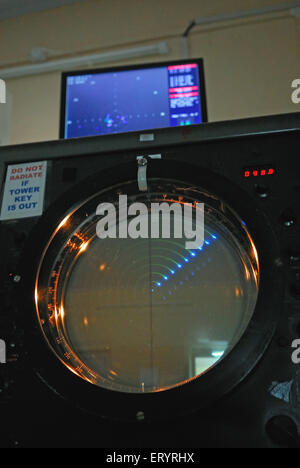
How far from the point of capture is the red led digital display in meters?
0.86

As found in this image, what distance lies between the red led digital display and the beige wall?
1.27 metres

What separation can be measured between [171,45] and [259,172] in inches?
65.0

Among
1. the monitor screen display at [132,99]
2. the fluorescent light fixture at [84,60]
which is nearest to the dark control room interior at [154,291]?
the monitor screen display at [132,99]

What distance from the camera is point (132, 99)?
5.71 ft

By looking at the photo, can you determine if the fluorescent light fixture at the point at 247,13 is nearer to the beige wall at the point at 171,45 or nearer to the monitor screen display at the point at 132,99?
the beige wall at the point at 171,45

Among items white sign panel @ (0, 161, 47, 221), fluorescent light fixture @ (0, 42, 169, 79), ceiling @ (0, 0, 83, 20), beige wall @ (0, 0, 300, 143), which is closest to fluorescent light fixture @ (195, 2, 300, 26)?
beige wall @ (0, 0, 300, 143)

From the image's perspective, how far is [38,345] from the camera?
0.81 metres

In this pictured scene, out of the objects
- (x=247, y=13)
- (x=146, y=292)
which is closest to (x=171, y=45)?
(x=247, y=13)

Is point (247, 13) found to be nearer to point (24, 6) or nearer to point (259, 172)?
point (24, 6)

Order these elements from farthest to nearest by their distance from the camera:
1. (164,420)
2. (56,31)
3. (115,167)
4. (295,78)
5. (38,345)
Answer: (56,31) → (295,78) → (115,167) → (38,345) → (164,420)
